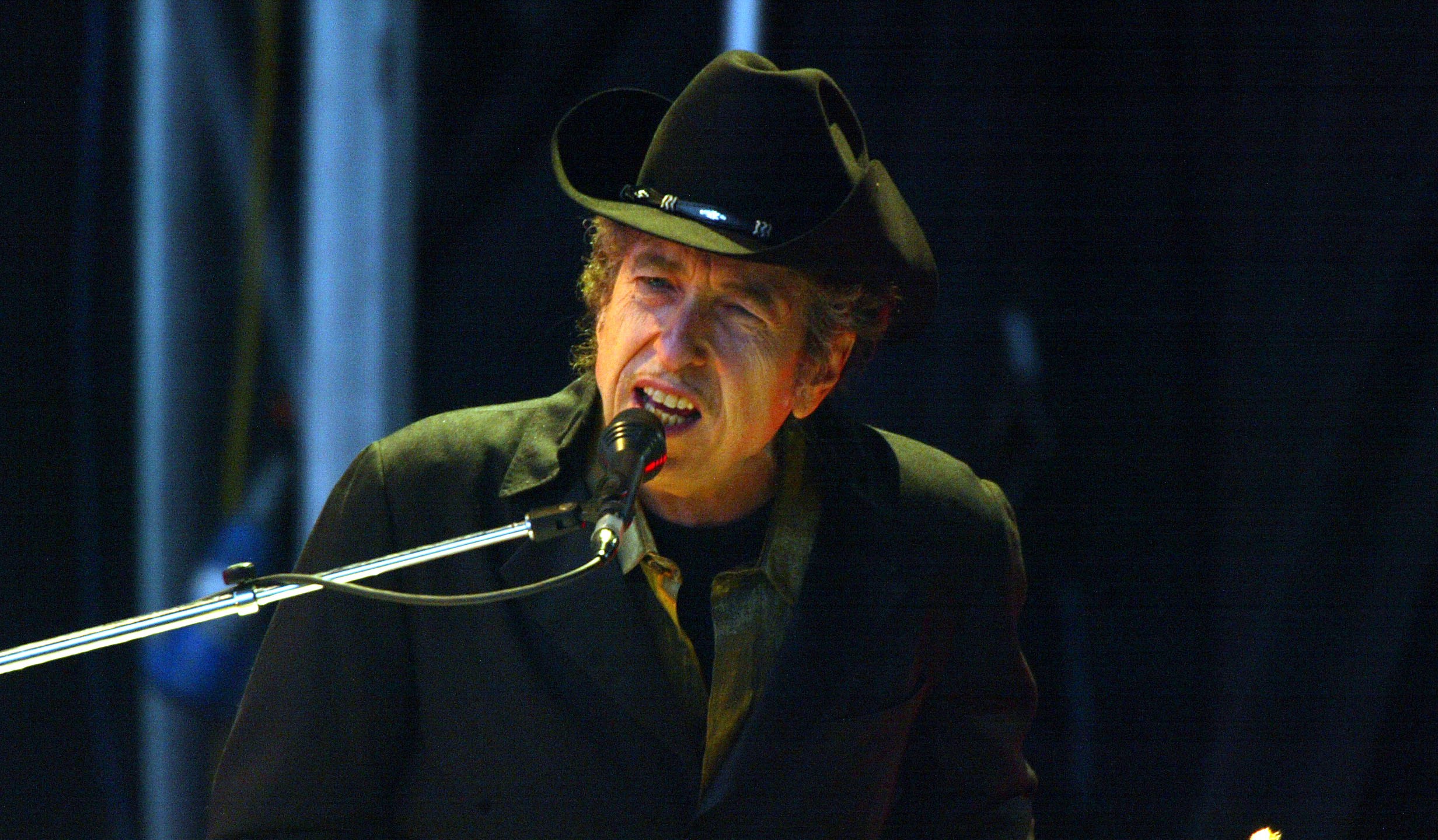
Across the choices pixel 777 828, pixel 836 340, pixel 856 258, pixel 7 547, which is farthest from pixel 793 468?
pixel 7 547

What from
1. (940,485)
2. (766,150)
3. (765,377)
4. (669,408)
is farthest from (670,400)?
(940,485)

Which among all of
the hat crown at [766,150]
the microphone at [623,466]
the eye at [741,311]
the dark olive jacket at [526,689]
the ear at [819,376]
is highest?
the hat crown at [766,150]

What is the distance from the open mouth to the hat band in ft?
0.82

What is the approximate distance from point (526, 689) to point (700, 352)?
54cm

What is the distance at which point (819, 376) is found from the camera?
2.03 m

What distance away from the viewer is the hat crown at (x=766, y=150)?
185 cm

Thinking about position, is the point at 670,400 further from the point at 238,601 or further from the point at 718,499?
the point at 238,601

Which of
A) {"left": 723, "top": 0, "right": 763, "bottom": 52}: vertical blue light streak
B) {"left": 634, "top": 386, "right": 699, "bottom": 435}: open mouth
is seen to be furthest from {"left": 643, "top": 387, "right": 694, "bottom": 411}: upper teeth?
{"left": 723, "top": 0, "right": 763, "bottom": 52}: vertical blue light streak

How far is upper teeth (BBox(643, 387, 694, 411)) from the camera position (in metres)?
1.83

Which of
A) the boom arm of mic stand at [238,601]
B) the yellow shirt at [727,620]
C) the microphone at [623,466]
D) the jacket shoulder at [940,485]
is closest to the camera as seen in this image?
the boom arm of mic stand at [238,601]

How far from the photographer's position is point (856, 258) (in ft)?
6.24

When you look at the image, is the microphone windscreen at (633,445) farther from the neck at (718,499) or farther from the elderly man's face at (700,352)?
the neck at (718,499)

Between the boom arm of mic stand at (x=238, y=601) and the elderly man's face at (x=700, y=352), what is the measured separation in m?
0.49

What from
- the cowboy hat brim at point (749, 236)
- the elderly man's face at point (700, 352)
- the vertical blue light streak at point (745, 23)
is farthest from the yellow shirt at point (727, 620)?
the vertical blue light streak at point (745, 23)
